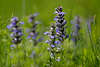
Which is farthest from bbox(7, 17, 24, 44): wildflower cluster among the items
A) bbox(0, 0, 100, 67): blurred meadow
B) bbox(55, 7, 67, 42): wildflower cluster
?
bbox(55, 7, 67, 42): wildflower cluster

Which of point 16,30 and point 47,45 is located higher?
point 16,30

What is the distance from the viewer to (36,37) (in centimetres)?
331

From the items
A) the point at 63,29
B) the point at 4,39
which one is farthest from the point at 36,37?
the point at 63,29

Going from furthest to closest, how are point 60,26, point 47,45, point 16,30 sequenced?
1. point 16,30
2. point 47,45
3. point 60,26

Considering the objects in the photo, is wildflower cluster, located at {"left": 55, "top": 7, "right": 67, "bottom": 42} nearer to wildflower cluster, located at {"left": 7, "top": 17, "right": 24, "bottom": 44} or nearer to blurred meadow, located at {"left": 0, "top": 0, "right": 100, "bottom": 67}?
blurred meadow, located at {"left": 0, "top": 0, "right": 100, "bottom": 67}

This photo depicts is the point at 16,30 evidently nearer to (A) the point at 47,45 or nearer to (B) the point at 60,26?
(A) the point at 47,45

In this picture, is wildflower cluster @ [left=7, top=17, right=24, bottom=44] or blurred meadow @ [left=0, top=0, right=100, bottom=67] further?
wildflower cluster @ [left=7, top=17, right=24, bottom=44]

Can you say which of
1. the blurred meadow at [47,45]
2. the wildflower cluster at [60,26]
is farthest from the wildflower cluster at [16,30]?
the wildflower cluster at [60,26]

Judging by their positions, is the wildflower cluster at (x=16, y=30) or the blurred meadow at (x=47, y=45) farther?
the wildflower cluster at (x=16, y=30)

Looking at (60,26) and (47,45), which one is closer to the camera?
(60,26)

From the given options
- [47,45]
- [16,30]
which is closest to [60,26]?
[47,45]

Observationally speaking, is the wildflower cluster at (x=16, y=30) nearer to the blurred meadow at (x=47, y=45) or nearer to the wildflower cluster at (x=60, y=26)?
the blurred meadow at (x=47, y=45)

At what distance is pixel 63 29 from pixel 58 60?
0.27m

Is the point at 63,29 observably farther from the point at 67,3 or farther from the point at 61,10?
the point at 67,3
